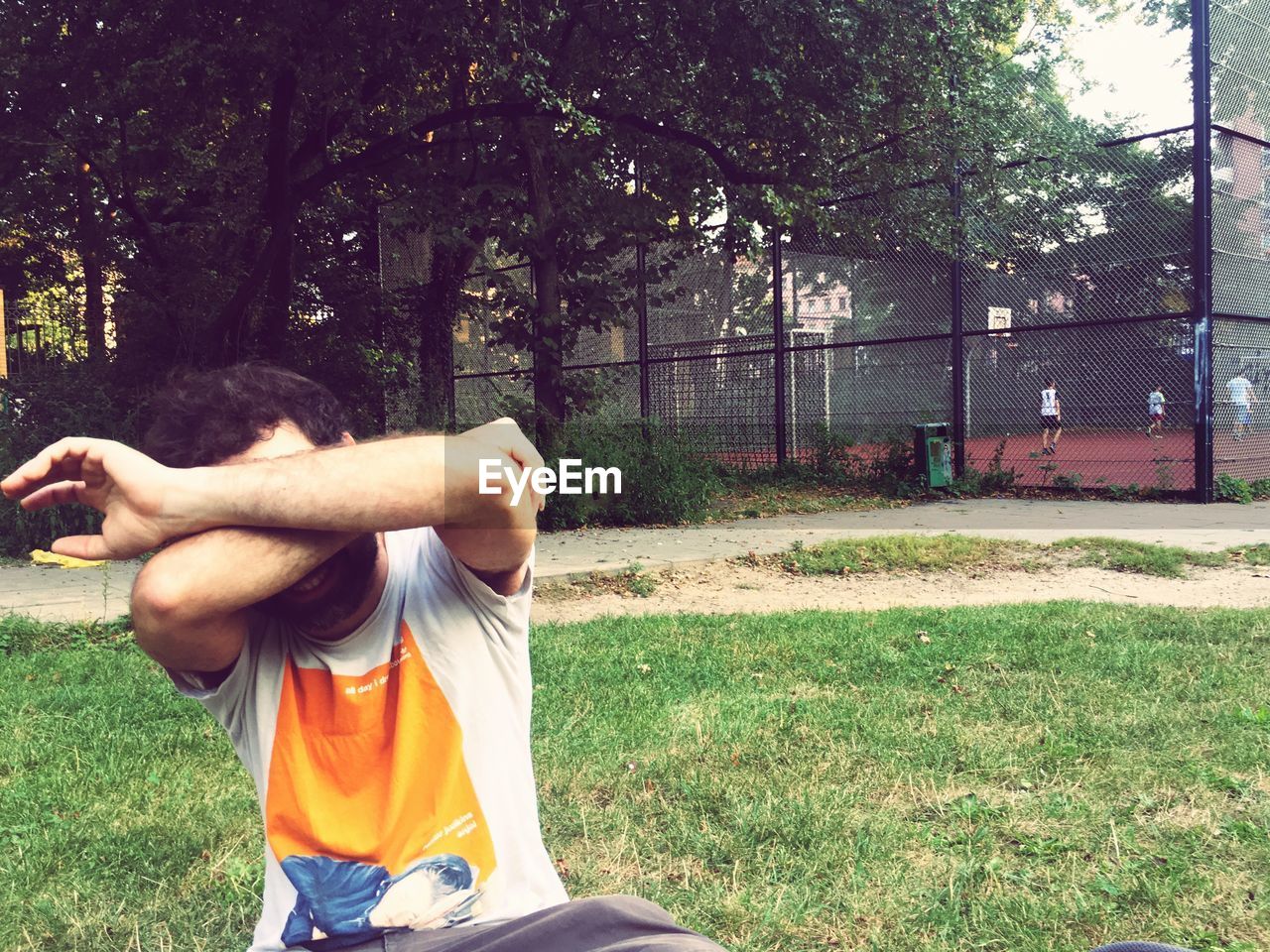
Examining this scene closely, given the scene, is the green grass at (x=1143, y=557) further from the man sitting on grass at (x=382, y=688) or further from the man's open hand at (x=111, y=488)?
the man's open hand at (x=111, y=488)

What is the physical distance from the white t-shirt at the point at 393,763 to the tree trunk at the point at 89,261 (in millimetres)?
13324

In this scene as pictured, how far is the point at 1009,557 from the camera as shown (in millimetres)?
8203

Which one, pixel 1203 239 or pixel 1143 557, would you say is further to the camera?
pixel 1203 239

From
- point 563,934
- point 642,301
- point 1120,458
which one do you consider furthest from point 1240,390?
point 563,934

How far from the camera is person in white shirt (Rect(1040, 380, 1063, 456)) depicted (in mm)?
12727

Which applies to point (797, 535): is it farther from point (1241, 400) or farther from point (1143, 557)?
point (1241, 400)

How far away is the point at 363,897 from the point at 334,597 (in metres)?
0.43

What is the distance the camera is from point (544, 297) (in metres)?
11.6

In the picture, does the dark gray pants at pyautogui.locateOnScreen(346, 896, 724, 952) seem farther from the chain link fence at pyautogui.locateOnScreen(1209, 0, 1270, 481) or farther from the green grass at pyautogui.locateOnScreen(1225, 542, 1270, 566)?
the chain link fence at pyautogui.locateOnScreen(1209, 0, 1270, 481)

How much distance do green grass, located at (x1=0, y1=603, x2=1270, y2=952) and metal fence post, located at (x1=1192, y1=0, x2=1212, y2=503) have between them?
686cm

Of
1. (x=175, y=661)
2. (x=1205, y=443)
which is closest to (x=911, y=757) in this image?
(x=175, y=661)

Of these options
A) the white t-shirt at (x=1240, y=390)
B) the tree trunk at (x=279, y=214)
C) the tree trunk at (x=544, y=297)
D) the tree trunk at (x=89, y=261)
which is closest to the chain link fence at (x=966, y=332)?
the tree trunk at (x=544, y=297)

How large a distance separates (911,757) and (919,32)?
8.36 m

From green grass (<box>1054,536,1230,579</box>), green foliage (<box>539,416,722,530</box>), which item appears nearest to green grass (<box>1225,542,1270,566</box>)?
green grass (<box>1054,536,1230,579</box>)
